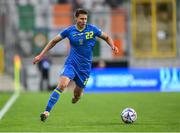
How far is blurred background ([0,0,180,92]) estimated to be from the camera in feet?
122

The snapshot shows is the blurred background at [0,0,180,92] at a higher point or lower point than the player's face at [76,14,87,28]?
higher

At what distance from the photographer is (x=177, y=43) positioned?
39094mm

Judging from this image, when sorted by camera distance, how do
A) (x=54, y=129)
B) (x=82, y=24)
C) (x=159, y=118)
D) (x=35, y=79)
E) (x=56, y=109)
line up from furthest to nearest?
(x=35, y=79) → (x=56, y=109) → (x=159, y=118) → (x=82, y=24) → (x=54, y=129)

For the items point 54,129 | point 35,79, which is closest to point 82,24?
point 54,129

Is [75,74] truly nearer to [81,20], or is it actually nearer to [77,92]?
[77,92]

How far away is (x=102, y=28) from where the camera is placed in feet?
126

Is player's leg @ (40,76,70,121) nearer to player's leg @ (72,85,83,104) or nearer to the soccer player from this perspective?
the soccer player

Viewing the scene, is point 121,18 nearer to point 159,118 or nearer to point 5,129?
point 159,118

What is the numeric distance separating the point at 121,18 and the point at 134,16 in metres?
0.92

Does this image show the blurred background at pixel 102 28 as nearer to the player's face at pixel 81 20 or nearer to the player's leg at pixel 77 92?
the player's leg at pixel 77 92

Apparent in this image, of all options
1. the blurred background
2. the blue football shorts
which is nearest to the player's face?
the blue football shorts

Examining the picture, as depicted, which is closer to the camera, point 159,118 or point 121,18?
point 159,118

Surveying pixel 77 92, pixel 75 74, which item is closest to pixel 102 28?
pixel 77 92

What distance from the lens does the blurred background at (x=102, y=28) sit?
3731cm
